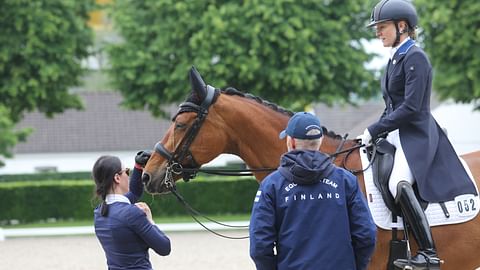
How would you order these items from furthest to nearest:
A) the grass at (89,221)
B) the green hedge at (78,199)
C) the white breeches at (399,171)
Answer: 1. the green hedge at (78,199)
2. the grass at (89,221)
3. the white breeches at (399,171)

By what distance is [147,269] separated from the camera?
18.6ft

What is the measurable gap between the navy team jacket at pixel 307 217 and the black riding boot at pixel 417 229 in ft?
4.78

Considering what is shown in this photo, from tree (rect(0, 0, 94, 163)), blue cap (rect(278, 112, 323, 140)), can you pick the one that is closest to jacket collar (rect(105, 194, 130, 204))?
blue cap (rect(278, 112, 323, 140))

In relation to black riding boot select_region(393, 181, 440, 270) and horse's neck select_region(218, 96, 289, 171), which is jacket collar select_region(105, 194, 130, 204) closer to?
horse's neck select_region(218, 96, 289, 171)

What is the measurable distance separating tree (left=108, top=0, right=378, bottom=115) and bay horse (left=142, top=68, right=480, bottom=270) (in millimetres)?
16349

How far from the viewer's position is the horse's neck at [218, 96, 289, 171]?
6477 mm

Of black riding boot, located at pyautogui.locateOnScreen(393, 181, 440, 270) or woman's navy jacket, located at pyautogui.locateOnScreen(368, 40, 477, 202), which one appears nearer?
black riding boot, located at pyautogui.locateOnScreen(393, 181, 440, 270)

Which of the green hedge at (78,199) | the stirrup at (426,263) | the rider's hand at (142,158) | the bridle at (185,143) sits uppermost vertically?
the bridle at (185,143)

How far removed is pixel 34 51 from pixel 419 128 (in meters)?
19.2

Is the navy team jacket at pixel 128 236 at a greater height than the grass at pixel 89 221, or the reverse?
the navy team jacket at pixel 128 236

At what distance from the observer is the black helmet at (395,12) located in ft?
20.4

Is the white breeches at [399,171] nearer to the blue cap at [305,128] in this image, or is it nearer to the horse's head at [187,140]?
the horse's head at [187,140]

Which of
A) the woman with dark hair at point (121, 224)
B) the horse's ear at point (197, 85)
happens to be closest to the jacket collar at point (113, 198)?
the woman with dark hair at point (121, 224)

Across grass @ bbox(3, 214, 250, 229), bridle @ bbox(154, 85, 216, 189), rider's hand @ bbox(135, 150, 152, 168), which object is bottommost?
grass @ bbox(3, 214, 250, 229)
